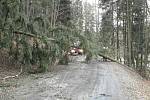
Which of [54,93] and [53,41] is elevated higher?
[53,41]

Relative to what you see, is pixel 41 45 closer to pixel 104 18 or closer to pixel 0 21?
pixel 0 21

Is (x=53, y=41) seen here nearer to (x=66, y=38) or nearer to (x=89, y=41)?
(x=66, y=38)

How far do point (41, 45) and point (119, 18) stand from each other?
70.1ft

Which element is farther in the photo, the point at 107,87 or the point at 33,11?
the point at 33,11

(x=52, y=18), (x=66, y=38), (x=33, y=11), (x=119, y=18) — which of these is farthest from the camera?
(x=119, y=18)

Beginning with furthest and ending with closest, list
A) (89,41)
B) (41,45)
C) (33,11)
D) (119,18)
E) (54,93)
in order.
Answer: (119,18), (33,11), (89,41), (41,45), (54,93)

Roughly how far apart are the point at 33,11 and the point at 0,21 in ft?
63.7

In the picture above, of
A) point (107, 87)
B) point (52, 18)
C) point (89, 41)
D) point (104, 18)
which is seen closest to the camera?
point (107, 87)

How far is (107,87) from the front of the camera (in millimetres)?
12461

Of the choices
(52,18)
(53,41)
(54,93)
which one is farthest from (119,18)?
(54,93)

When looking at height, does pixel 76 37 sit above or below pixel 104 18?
below

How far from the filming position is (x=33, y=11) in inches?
1299

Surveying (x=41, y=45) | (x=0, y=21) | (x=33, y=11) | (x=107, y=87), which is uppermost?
(x=33, y=11)

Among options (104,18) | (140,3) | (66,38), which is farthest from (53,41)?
(104,18)
